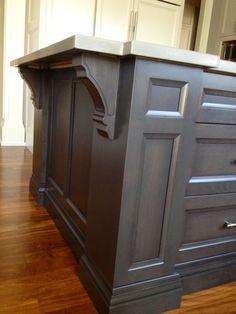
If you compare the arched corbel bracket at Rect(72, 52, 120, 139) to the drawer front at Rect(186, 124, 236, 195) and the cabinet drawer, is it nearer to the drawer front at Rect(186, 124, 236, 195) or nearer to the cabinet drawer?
the drawer front at Rect(186, 124, 236, 195)

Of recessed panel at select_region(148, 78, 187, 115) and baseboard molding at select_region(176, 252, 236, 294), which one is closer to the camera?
recessed panel at select_region(148, 78, 187, 115)

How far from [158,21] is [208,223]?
113 inches

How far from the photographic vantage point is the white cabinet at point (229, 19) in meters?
3.22

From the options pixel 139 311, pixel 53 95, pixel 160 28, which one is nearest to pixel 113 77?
pixel 139 311

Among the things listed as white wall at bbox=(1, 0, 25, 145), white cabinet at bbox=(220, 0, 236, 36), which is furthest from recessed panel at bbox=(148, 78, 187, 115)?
white wall at bbox=(1, 0, 25, 145)

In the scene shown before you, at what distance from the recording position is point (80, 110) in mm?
1379

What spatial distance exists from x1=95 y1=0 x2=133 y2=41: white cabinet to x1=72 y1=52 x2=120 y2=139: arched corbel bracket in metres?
2.39

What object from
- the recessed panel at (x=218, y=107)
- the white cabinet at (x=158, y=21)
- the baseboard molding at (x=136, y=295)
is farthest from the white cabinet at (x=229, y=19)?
the baseboard molding at (x=136, y=295)

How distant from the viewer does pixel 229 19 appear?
3.27m

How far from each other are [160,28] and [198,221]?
286 cm

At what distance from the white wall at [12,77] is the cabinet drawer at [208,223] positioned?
9.79ft

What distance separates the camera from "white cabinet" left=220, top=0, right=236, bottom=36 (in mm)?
3223

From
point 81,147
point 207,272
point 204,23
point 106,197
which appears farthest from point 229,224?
point 204,23

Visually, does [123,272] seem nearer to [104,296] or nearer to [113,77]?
[104,296]
